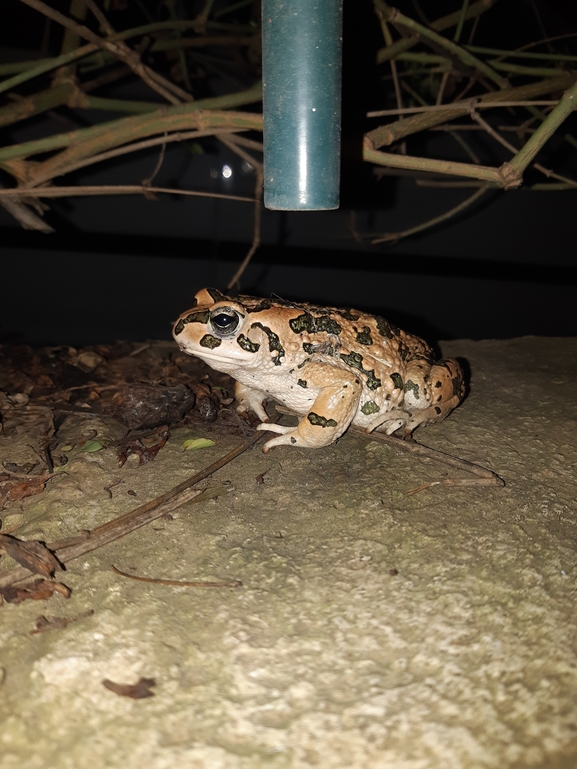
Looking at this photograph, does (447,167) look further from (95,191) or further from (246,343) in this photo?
(95,191)

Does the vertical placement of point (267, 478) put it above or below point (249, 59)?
below

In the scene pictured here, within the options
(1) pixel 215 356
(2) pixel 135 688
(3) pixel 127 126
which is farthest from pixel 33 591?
(3) pixel 127 126

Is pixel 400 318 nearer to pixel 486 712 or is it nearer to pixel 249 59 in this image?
pixel 249 59

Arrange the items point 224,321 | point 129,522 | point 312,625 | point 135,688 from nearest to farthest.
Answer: point 135,688
point 312,625
point 129,522
point 224,321

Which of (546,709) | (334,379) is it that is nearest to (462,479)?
(334,379)

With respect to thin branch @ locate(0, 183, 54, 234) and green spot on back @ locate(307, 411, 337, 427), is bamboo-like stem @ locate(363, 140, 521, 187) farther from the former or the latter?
thin branch @ locate(0, 183, 54, 234)

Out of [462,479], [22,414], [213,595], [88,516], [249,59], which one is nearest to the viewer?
[213,595]

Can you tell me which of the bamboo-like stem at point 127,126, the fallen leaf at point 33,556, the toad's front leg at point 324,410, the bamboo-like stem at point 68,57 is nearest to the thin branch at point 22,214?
Result: the bamboo-like stem at point 127,126
